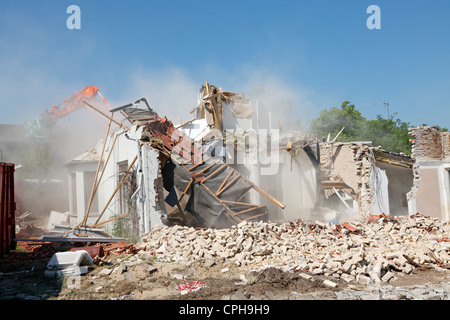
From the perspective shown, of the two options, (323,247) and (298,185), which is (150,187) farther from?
(298,185)

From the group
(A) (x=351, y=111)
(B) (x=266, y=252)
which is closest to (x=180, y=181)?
(B) (x=266, y=252)

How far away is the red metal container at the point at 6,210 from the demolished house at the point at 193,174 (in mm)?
2112

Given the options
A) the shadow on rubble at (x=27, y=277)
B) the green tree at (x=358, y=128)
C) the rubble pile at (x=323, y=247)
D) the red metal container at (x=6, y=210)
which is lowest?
the shadow on rubble at (x=27, y=277)

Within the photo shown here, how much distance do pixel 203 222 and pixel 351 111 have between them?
92.7ft

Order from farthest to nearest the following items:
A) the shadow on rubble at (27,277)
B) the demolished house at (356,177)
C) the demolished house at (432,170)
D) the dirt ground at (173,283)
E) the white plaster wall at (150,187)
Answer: the demolished house at (356,177) → the demolished house at (432,170) → the white plaster wall at (150,187) → the shadow on rubble at (27,277) → the dirt ground at (173,283)

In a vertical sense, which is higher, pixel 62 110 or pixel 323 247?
pixel 62 110

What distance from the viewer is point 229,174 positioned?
9.70 m

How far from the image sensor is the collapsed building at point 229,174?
369 inches

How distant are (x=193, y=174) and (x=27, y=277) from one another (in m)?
4.56

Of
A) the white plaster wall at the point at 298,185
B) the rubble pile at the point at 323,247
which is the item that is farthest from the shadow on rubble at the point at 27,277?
the white plaster wall at the point at 298,185

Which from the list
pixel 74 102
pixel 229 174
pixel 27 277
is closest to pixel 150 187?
pixel 229 174

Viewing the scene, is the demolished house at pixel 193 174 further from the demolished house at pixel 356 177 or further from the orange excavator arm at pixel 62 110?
the orange excavator arm at pixel 62 110

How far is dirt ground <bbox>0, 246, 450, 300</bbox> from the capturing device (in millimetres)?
4966

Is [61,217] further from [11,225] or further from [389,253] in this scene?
[389,253]
